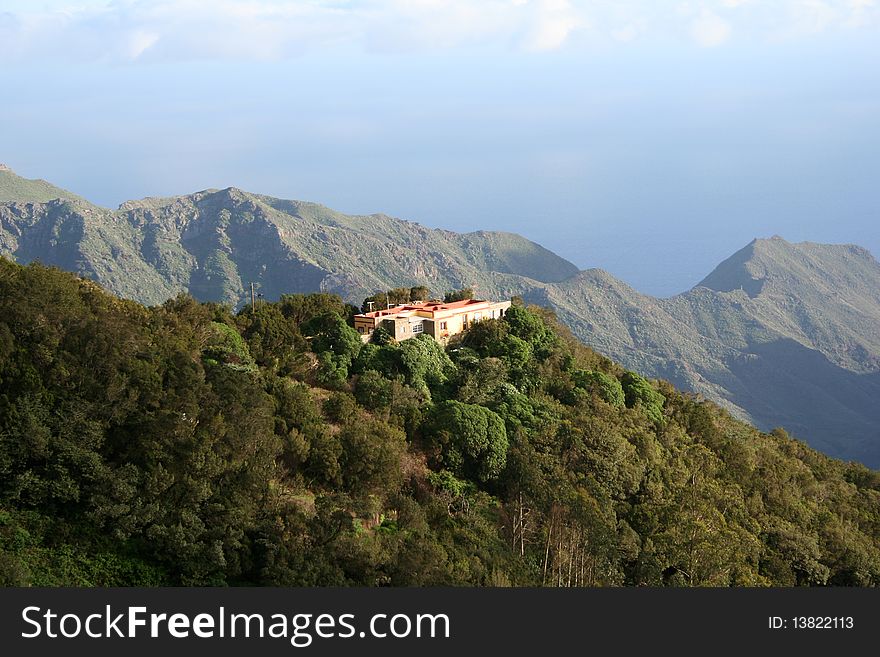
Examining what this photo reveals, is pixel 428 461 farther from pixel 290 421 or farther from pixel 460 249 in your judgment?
pixel 460 249

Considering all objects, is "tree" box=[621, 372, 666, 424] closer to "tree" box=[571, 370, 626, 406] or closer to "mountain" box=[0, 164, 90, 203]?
"tree" box=[571, 370, 626, 406]

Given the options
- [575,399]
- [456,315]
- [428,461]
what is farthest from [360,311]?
[428,461]

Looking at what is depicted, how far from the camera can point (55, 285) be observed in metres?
24.3

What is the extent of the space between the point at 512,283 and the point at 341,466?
113345 millimetres

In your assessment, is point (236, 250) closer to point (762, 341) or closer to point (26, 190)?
point (26, 190)

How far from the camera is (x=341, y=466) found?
23.4 m

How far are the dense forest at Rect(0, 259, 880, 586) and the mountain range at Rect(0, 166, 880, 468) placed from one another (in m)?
74.4

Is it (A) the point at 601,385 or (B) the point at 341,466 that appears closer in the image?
(B) the point at 341,466

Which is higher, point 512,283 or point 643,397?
point 512,283

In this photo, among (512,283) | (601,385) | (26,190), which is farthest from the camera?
(26,190)

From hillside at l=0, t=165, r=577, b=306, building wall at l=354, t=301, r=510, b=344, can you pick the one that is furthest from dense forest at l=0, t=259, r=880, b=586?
hillside at l=0, t=165, r=577, b=306

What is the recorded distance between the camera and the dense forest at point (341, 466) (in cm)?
1938

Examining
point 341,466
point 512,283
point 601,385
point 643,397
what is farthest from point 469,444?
point 512,283

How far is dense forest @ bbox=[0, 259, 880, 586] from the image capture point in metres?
19.4
